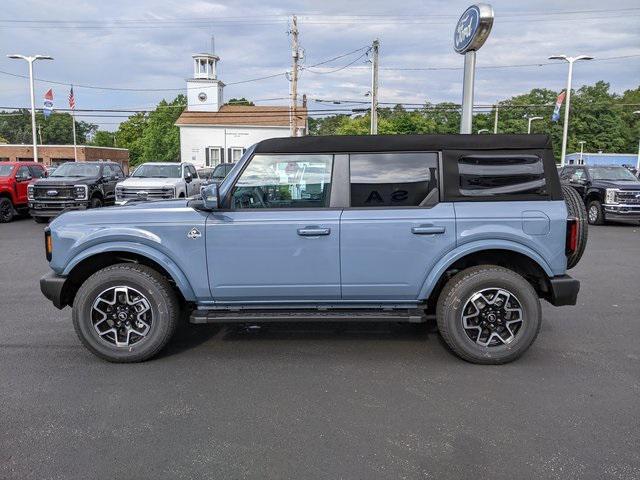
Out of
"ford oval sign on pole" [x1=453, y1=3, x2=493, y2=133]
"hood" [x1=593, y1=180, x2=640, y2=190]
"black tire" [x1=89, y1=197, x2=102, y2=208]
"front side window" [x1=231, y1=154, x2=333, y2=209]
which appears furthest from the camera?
"black tire" [x1=89, y1=197, x2=102, y2=208]

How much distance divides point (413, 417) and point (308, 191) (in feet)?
6.60

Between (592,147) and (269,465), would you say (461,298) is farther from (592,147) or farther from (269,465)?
(592,147)

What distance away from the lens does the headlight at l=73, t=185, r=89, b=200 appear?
15039 millimetres

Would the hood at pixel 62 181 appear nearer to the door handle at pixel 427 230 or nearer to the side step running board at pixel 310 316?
the side step running board at pixel 310 316

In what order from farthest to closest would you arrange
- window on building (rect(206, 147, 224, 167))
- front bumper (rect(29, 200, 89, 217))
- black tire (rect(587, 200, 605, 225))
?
window on building (rect(206, 147, 224, 167)) → black tire (rect(587, 200, 605, 225)) → front bumper (rect(29, 200, 89, 217))

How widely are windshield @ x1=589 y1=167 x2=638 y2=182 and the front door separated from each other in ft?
47.0

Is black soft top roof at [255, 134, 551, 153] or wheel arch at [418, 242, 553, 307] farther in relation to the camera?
black soft top roof at [255, 134, 551, 153]

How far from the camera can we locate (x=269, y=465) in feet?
9.71

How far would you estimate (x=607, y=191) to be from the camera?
15039 mm

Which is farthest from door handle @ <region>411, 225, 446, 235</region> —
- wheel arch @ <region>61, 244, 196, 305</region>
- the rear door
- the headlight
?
the headlight

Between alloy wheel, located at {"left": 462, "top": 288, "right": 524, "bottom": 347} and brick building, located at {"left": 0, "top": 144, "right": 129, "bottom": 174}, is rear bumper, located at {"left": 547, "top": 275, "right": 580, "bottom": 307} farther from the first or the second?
brick building, located at {"left": 0, "top": 144, "right": 129, "bottom": 174}

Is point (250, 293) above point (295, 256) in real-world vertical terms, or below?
below

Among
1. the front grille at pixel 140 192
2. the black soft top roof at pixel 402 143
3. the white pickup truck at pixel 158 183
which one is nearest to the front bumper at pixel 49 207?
the front grille at pixel 140 192

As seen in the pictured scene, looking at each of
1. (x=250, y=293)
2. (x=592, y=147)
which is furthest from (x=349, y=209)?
(x=592, y=147)
